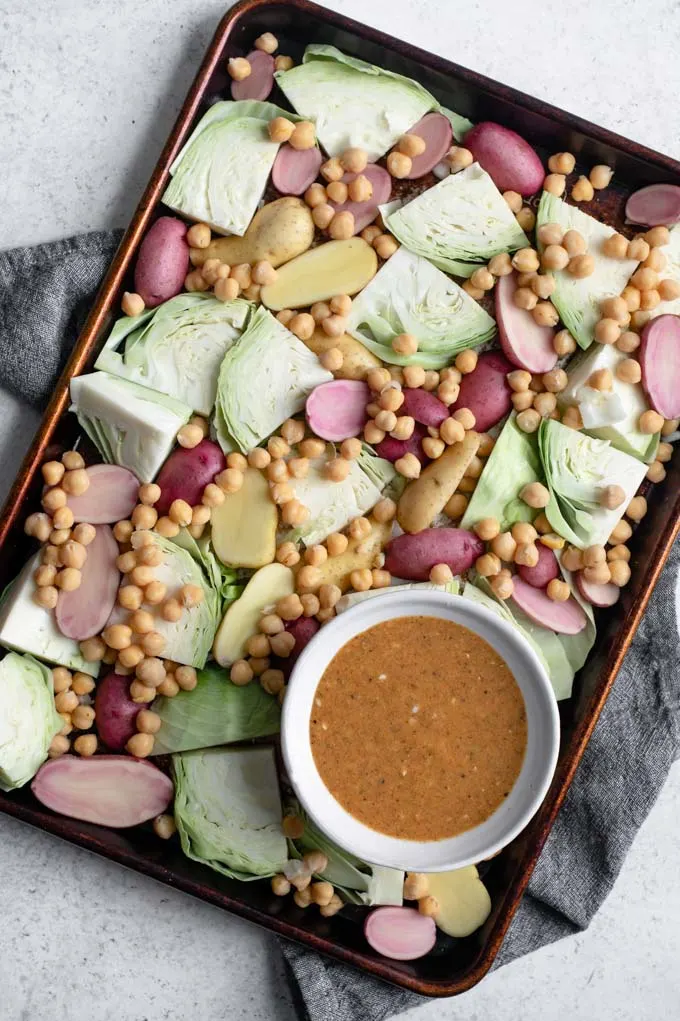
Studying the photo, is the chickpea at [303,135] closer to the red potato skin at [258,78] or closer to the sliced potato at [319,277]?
the red potato skin at [258,78]

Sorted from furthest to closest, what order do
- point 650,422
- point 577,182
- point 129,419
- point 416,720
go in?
1. point 577,182
2. point 650,422
3. point 129,419
4. point 416,720

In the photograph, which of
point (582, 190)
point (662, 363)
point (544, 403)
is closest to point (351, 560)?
point (544, 403)

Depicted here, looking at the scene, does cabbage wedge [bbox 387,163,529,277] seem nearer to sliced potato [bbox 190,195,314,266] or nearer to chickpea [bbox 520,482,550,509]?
sliced potato [bbox 190,195,314,266]

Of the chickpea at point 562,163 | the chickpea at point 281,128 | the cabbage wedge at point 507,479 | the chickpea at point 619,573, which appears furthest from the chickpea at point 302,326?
the chickpea at point 619,573

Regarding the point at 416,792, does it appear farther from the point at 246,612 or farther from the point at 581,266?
the point at 581,266

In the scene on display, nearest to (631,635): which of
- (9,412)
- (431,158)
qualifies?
(431,158)

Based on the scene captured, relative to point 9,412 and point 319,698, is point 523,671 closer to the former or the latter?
point 319,698

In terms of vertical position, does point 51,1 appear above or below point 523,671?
above
